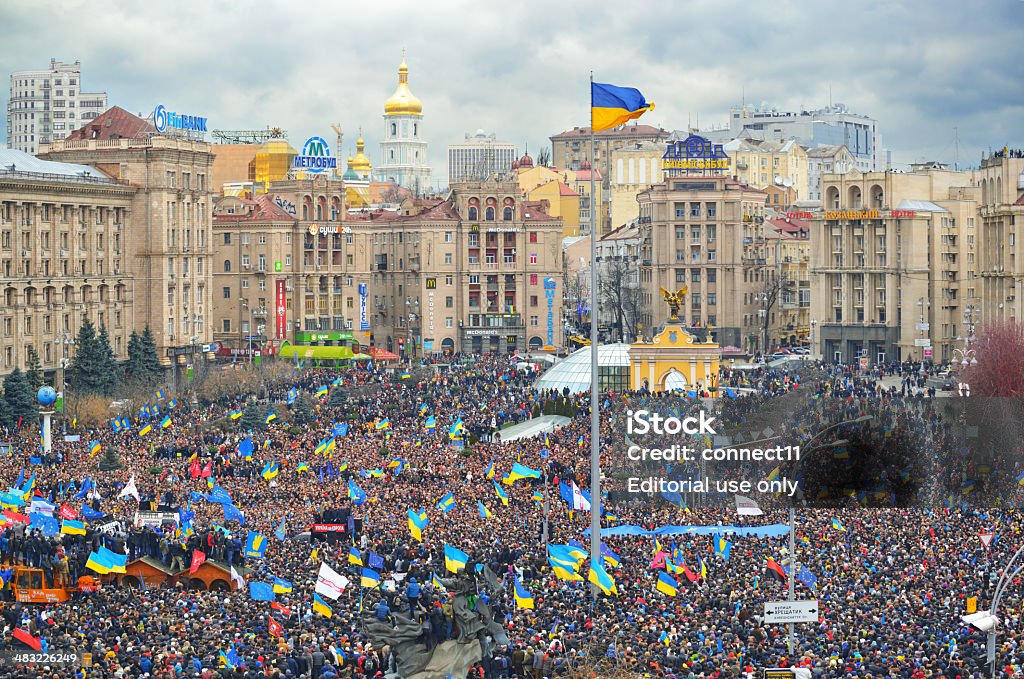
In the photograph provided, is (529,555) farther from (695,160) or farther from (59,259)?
(695,160)

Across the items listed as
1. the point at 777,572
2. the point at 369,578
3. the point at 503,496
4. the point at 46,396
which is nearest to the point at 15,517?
the point at 369,578

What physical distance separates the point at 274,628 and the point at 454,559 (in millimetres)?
5252

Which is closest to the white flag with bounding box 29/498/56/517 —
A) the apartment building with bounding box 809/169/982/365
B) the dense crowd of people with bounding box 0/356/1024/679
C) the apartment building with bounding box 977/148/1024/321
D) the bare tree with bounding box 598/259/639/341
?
the dense crowd of people with bounding box 0/356/1024/679

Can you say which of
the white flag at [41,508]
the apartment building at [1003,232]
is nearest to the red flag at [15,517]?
the white flag at [41,508]

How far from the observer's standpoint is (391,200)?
607ft

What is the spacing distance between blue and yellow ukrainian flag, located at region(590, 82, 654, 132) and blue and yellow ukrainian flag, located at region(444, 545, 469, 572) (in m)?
9.03

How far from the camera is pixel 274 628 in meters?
36.0

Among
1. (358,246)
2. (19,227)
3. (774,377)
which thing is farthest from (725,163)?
(19,227)

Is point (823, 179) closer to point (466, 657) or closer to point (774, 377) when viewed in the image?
point (774, 377)

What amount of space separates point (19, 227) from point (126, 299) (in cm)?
1035

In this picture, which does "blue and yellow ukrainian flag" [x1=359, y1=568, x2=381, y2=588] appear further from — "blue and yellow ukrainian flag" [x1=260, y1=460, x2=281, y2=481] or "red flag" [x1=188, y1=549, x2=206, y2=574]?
"blue and yellow ukrainian flag" [x1=260, y1=460, x2=281, y2=481]

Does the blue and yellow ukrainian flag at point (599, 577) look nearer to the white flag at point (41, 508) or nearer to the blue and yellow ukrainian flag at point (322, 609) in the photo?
the blue and yellow ukrainian flag at point (322, 609)

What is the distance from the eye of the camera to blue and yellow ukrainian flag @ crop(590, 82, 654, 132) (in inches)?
1511

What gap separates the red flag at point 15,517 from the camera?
4635 cm
